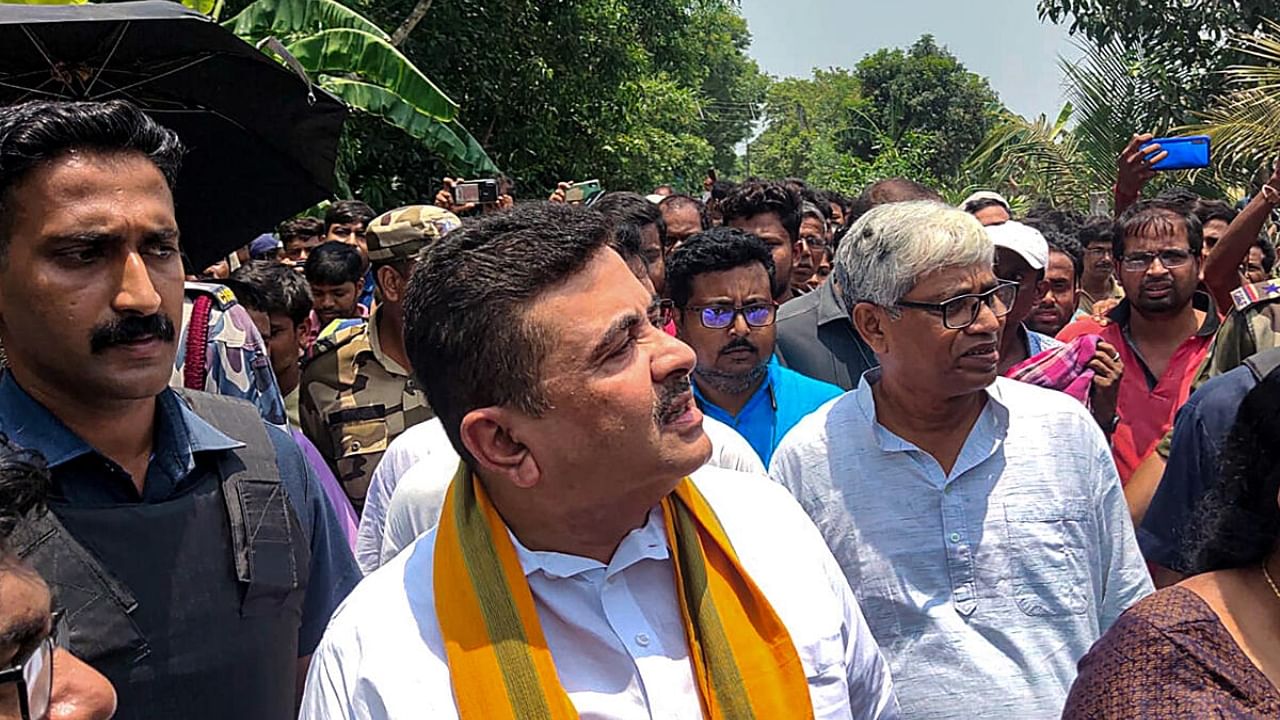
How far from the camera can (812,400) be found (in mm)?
4000

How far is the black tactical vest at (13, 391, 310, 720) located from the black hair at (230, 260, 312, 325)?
3.04 meters

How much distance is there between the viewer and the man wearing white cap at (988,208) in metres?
5.73

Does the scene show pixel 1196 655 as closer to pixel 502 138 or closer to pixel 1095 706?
pixel 1095 706

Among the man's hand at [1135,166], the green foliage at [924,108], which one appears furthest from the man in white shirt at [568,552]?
the green foliage at [924,108]

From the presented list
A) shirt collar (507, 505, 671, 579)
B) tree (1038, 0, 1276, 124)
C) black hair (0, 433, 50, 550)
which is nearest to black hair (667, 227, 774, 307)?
shirt collar (507, 505, 671, 579)

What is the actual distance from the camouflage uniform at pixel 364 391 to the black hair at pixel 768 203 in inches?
71.3

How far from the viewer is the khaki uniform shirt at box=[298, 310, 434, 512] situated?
4.42m

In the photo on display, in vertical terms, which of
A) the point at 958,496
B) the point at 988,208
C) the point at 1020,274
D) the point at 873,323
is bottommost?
the point at 958,496

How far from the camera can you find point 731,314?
408 cm

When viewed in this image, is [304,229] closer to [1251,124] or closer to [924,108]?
[1251,124]

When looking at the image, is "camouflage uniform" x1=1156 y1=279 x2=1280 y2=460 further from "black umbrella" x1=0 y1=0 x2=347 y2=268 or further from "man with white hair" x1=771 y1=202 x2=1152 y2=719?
"black umbrella" x1=0 y1=0 x2=347 y2=268

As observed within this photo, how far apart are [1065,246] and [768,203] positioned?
6.29ft

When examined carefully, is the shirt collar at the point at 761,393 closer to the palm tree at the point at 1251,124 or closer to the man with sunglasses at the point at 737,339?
the man with sunglasses at the point at 737,339

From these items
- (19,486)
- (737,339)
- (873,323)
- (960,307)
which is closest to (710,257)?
(737,339)
